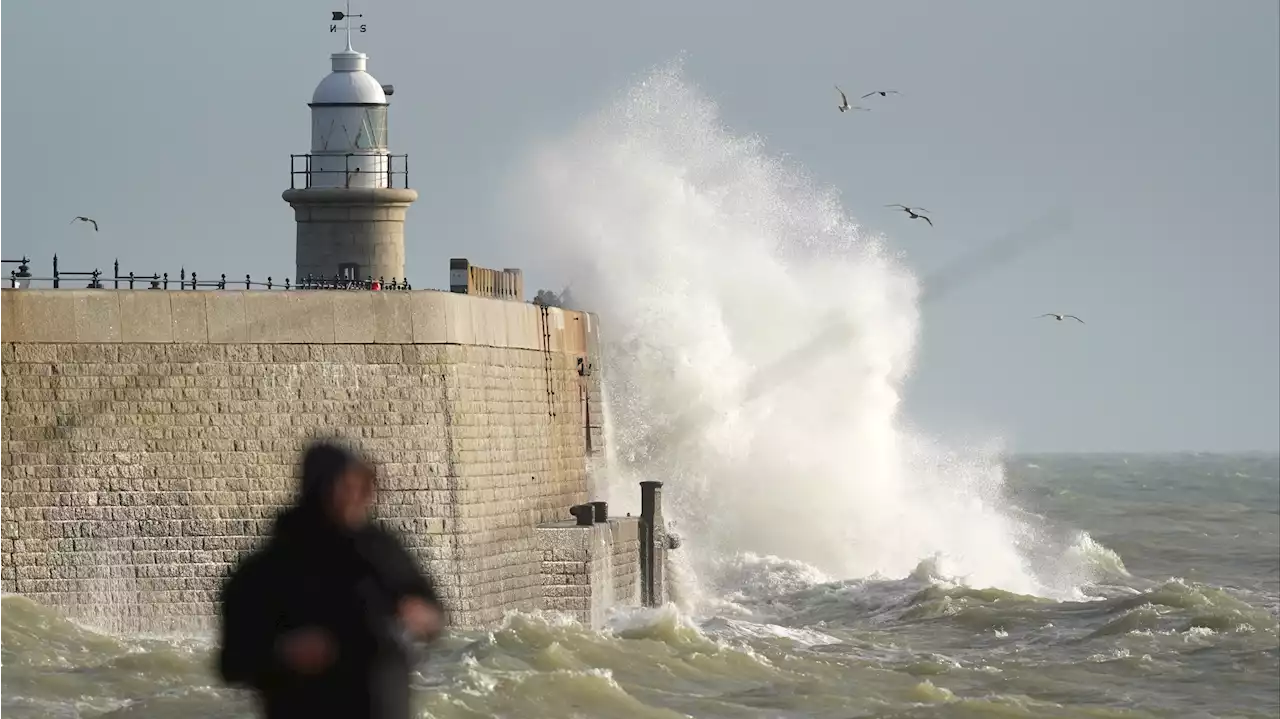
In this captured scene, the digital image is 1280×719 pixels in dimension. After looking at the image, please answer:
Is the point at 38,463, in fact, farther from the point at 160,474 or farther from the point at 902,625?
the point at 902,625

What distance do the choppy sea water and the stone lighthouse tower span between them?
5.64 m

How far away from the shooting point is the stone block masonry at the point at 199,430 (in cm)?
1705

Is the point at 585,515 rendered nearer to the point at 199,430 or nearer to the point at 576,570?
the point at 576,570

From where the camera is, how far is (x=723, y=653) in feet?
60.1

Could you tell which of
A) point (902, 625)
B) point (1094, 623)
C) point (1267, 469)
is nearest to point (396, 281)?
point (902, 625)

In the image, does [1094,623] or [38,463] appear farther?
[1094,623]

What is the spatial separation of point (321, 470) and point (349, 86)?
72.4 feet

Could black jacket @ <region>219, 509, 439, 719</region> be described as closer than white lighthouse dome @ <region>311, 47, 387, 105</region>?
Yes

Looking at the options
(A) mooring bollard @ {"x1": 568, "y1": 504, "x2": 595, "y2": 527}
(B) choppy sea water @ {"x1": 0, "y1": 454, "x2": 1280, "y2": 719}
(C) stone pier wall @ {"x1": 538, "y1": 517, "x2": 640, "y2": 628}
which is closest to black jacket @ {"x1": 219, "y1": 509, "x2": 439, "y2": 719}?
(B) choppy sea water @ {"x1": 0, "y1": 454, "x2": 1280, "y2": 719}

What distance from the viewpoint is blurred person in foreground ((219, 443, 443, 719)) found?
5191 mm

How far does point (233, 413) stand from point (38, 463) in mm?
1469

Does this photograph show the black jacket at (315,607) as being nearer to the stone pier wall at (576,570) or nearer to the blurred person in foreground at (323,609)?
the blurred person in foreground at (323,609)

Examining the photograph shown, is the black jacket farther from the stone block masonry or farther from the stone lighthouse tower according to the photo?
the stone lighthouse tower

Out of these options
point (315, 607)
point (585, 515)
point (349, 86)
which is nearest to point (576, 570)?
point (585, 515)
